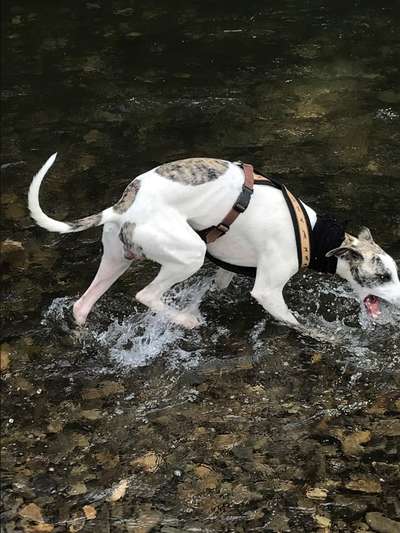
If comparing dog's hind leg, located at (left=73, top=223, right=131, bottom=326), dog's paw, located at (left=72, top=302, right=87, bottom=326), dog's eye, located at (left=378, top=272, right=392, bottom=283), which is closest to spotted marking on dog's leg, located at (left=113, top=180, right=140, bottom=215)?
dog's hind leg, located at (left=73, top=223, right=131, bottom=326)

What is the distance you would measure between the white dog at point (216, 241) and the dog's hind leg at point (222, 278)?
2.17ft

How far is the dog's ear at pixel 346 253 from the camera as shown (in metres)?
4.89

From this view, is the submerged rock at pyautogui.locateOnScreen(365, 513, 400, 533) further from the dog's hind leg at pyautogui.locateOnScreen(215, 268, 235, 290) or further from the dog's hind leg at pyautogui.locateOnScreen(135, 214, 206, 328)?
the dog's hind leg at pyautogui.locateOnScreen(215, 268, 235, 290)

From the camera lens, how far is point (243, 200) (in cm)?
479

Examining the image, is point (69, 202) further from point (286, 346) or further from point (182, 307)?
point (286, 346)

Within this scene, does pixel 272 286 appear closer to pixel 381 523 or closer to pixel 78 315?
pixel 78 315

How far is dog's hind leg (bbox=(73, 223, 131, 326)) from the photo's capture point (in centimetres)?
492

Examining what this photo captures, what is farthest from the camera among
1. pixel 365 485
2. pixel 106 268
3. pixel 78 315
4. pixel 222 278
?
pixel 222 278

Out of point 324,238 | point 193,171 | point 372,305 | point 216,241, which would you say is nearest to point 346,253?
point 324,238

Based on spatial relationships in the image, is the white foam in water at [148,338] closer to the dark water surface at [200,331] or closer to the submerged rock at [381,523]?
the dark water surface at [200,331]

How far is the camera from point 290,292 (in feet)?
19.3

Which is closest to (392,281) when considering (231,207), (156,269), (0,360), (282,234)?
(282,234)

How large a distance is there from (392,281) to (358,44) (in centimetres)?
571

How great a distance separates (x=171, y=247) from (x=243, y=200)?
1.91ft
